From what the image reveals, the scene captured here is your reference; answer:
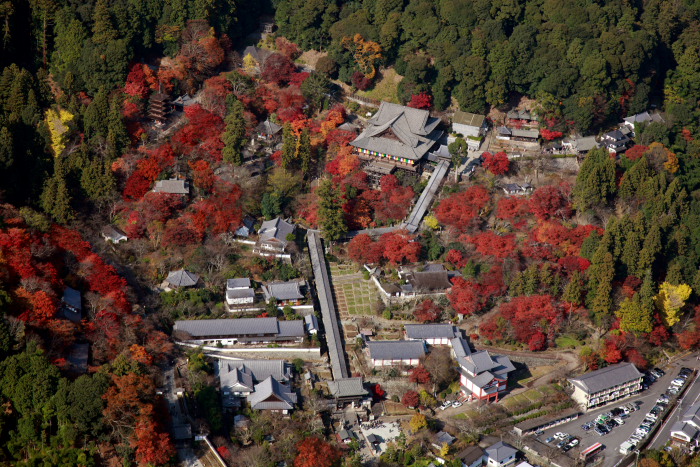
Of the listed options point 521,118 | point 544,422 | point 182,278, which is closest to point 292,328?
point 182,278

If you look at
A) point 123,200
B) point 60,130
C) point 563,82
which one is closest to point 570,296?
point 563,82

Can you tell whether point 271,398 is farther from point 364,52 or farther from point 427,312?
point 364,52

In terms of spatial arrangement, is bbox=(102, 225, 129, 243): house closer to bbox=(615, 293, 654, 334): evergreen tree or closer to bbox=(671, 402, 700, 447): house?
bbox=(615, 293, 654, 334): evergreen tree

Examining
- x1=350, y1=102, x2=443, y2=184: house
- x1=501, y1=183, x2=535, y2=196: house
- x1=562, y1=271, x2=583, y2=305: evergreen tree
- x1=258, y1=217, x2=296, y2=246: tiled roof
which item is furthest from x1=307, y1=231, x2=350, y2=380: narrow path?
x1=562, y1=271, x2=583, y2=305: evergreen tree

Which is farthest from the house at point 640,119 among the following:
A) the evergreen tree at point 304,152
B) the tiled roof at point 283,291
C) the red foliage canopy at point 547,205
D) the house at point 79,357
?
the house at point 79,357

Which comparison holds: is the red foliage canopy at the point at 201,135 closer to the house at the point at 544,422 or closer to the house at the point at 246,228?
the house at the point at 246,228

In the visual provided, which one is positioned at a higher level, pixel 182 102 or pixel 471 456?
pixel 182 102
